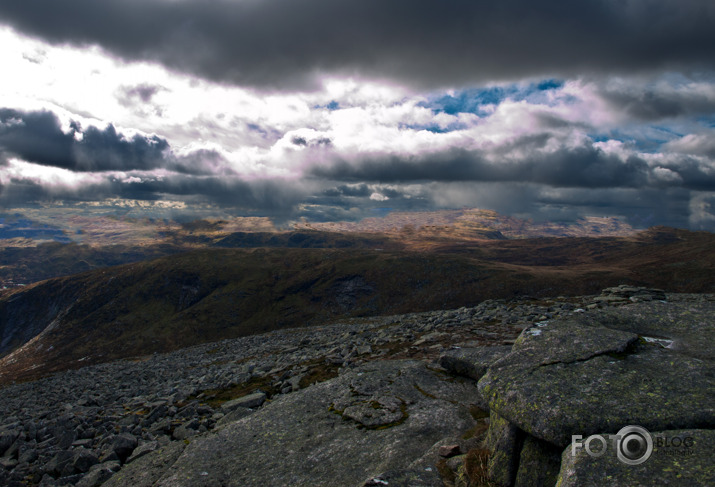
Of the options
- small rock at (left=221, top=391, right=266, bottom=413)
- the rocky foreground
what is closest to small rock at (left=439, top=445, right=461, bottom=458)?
the rocky foreground

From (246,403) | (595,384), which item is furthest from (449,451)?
(246,403)

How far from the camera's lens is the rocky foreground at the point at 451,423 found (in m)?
8.30

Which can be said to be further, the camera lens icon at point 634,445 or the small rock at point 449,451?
the small rock at point 449,451

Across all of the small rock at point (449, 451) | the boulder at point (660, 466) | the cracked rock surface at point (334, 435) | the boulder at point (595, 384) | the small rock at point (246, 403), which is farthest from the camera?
the small rock at point (246, 403)

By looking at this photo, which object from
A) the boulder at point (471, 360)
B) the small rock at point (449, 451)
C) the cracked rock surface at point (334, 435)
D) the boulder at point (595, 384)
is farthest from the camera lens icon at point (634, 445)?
the boulder at point (471, 360)

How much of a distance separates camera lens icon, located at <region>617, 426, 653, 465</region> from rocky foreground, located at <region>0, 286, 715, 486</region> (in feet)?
0.51

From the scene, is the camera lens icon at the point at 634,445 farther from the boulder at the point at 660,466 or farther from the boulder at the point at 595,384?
the boulder at the point at 595,384

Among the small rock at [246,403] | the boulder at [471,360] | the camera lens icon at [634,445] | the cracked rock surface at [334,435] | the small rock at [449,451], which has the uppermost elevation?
the camera lens icon at [634,445]

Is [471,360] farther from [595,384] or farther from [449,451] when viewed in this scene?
[595,384]

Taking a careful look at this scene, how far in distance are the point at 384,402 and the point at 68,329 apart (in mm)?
241035

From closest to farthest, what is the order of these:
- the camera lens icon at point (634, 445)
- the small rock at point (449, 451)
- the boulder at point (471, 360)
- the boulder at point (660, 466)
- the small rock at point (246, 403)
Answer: the boulder at point (660, 466) < the camera lens icon at point (634, 445) < the small rock at point (449, 451) < the boulder at point (471, 360) < the small rock at point (246, 403)

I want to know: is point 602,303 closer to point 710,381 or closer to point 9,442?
point 710,381

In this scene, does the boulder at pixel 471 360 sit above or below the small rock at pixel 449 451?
below

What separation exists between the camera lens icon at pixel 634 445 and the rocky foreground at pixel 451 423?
155 mm
